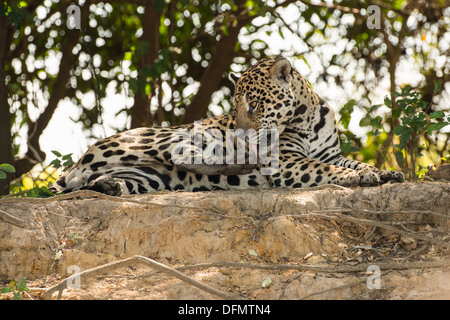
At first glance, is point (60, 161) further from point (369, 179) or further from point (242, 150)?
point (369, 179)

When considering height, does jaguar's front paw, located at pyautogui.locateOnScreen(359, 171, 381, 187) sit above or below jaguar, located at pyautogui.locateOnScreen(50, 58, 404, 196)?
below

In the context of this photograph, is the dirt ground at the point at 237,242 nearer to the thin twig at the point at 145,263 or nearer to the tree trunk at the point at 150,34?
the thin twig at the point at 145,263

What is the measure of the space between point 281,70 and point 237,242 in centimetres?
256

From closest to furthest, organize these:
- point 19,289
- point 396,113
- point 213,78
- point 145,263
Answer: point 19,289
point 145,263
point 396,113
point 213,78

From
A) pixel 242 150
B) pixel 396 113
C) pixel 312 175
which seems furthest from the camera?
pixel 396 113

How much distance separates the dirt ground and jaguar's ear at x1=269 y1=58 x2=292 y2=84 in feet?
6.10

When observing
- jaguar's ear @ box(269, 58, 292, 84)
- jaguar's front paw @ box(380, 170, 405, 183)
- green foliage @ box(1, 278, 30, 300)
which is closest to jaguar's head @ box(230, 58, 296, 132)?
jaguar's ear @ box(269, 58, 292, 84)

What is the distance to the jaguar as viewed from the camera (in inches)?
247

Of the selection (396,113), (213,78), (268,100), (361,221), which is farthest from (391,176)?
(213,78)

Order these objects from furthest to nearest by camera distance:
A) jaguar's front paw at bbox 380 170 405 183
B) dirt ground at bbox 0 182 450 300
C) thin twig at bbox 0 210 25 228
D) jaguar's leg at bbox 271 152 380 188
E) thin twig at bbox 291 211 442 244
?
jaguar's leg at bbox 271 152 380 188 < jaguar's front paw at bbox 380 170 405 183 < thin twig at bbox 0 210 25 228 < thin twig at bbox 291 211 442 244 < dirt ground at bbox 0 182 450 300

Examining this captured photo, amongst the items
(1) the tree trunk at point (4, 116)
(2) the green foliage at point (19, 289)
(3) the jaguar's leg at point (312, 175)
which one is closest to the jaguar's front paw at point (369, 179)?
(3) the jaguar's leg at point (312, 175)

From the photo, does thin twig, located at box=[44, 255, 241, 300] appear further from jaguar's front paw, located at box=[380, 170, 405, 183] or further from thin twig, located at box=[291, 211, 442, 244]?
jaguar's front paw, located at box=[380, 170, 405, 183]

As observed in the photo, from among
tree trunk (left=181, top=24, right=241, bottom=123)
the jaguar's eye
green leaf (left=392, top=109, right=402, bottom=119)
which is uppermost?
tree trunk (left=181, top=24, right=241, bottom=123)

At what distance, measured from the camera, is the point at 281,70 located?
662 centimetres
